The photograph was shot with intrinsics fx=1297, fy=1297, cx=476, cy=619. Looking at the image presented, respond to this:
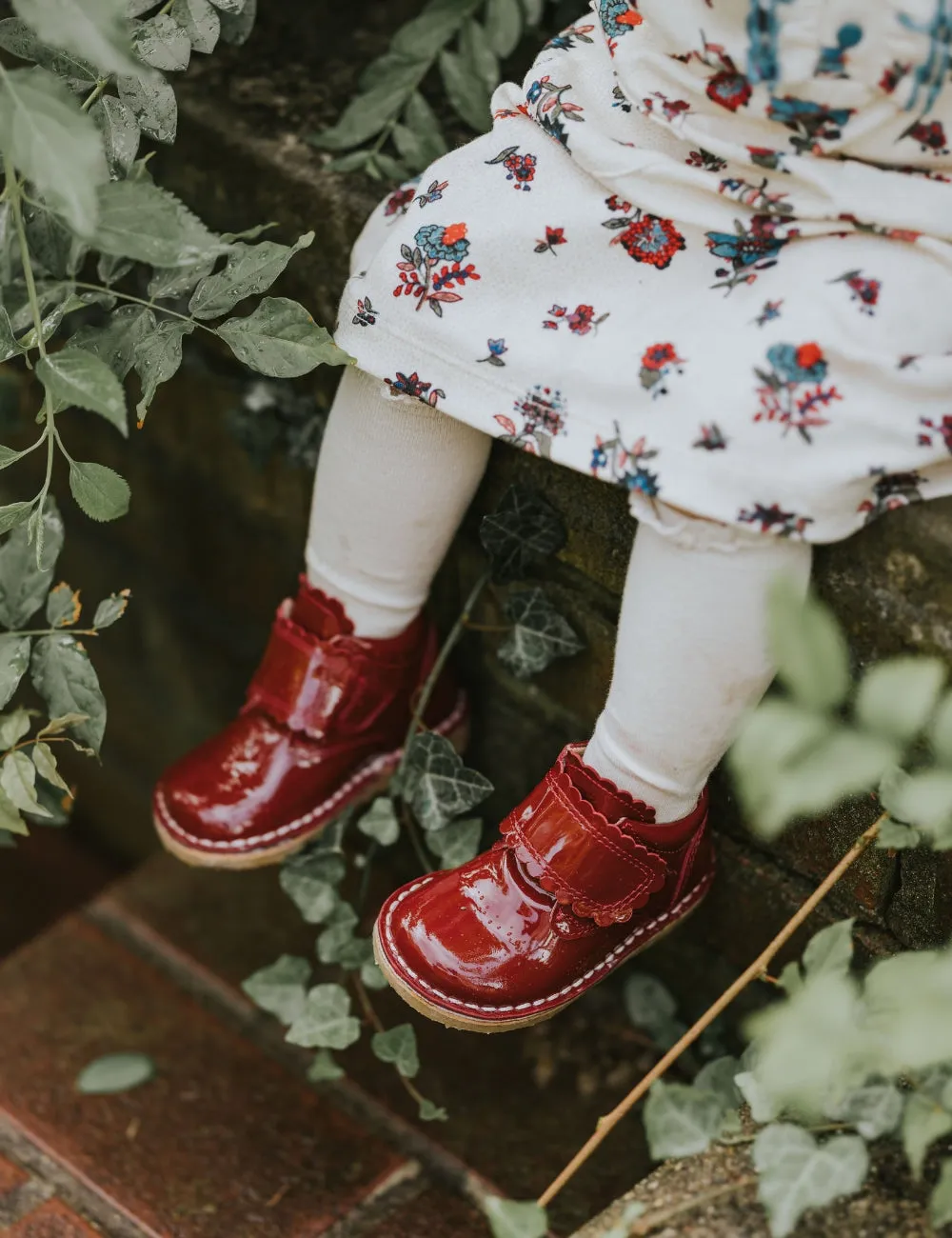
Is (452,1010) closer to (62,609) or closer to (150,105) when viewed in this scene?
(62,609)

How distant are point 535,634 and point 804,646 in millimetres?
546

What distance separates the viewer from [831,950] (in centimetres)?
78

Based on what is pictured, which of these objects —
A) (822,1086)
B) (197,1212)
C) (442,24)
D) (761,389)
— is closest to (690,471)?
(761,389)

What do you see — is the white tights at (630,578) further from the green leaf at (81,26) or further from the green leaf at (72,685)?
the green leaf at (81,26)

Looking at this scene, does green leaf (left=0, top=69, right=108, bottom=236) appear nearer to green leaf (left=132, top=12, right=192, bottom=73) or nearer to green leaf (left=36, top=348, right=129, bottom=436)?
green leaf (left=36, top=348, right=129, bottom=436)

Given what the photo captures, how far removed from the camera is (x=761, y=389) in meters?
0.83

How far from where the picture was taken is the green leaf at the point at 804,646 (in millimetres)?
625

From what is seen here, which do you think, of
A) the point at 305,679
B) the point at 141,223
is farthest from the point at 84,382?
the point at 305,679

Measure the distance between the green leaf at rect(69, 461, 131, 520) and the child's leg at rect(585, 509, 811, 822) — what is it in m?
0.37

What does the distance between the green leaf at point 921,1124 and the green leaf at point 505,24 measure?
3.15ft

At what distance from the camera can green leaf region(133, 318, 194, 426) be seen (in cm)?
93

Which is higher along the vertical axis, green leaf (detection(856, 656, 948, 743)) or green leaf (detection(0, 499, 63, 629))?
green leaf (detection(856, 656, 948, 743))

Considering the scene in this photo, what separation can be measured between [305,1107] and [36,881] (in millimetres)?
870

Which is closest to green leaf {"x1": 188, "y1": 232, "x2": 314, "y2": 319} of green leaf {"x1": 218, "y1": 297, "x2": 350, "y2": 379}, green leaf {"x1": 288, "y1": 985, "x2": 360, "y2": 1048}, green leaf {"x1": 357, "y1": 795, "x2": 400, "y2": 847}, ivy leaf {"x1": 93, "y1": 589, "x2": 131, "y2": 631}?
green leaf {"x1": 218, "y1": 297, "x2": 350, "y2": 379}
